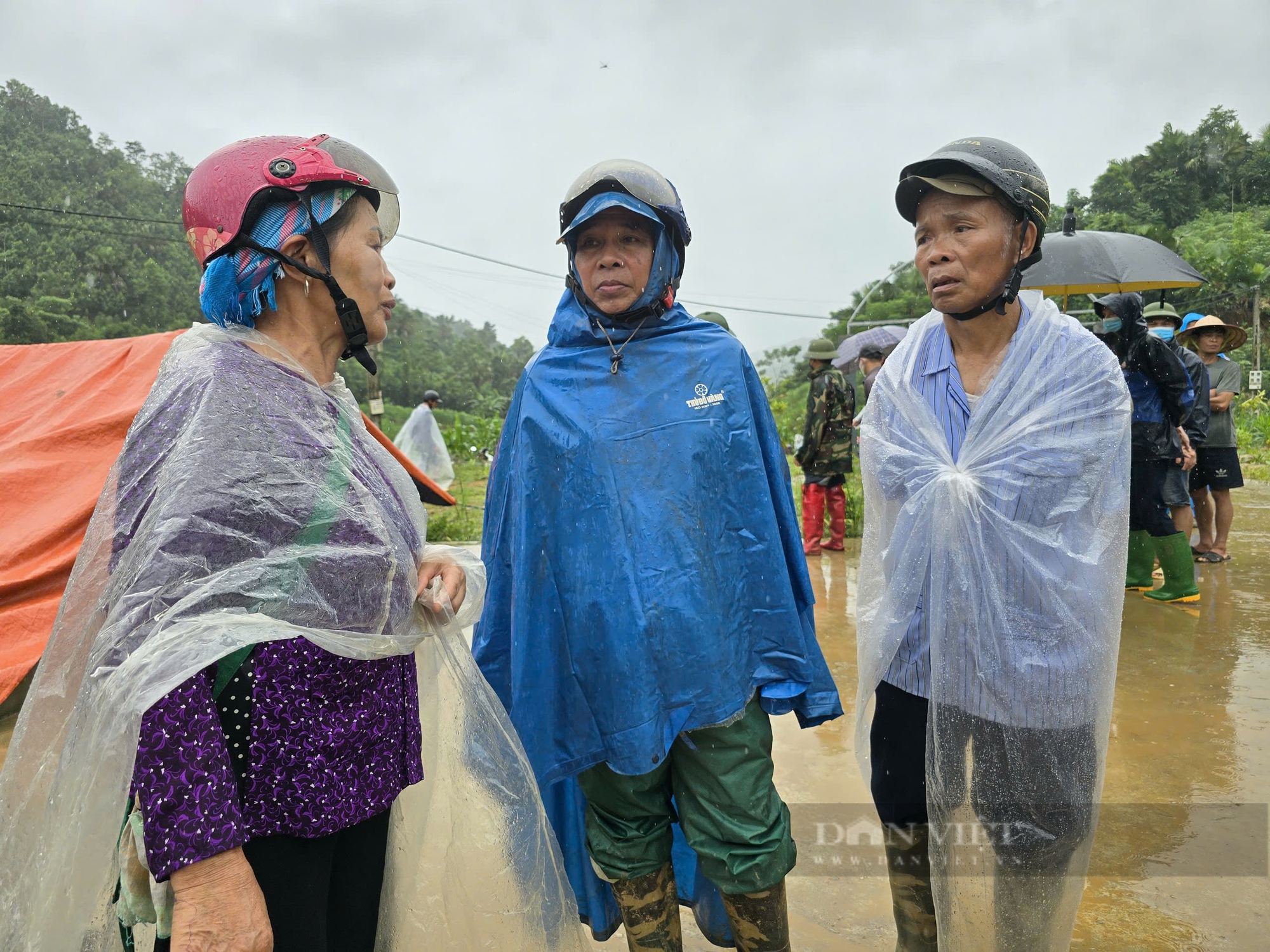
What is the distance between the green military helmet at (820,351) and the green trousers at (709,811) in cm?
555

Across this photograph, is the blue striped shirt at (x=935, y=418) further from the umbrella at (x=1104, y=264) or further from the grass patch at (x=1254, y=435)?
the grass patch at (x=1254, y=435)

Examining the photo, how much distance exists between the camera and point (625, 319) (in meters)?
1.91

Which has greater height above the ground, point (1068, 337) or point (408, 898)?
point (1068, 337)

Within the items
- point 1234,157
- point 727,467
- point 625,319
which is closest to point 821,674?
point 727,467

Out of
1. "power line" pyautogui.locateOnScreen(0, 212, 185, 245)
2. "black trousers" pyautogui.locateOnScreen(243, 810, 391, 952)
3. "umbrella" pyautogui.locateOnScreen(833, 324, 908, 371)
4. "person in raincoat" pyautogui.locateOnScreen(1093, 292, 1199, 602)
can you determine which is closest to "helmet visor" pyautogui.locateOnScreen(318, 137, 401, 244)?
"black trousers" pyautogui.locateOnScreen(243, 810, 391, 952)

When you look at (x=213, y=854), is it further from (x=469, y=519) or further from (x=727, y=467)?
(x=469, y=519)

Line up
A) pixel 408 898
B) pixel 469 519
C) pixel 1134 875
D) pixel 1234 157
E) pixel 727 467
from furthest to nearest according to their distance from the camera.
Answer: pixel 1234 157, pixel 469 519, pixel 1134 875, pixel 727 467, pixel 408 898

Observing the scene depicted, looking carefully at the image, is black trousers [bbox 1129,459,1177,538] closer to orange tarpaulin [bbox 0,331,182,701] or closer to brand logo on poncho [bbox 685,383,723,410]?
brand logo on poncho [bbox 685,383,723,410]

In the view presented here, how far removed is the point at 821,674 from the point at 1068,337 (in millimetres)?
941

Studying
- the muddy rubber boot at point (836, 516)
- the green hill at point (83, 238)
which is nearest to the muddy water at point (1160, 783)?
the muddy rubber boot at point (836, 516)

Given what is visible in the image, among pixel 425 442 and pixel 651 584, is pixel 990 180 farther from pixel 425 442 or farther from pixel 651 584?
pixel 425 442

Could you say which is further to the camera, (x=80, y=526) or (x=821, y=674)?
(x=80, y=526)

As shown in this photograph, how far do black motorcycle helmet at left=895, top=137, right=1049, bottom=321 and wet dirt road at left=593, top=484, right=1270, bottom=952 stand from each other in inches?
62.2

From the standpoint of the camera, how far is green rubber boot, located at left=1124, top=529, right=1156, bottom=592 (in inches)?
200
